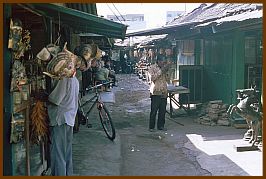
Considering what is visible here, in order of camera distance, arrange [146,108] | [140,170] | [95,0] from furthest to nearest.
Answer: [146,108]
[140,170]
[95,0]

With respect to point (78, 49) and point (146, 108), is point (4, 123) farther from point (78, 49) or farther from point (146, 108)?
point (146, 108)

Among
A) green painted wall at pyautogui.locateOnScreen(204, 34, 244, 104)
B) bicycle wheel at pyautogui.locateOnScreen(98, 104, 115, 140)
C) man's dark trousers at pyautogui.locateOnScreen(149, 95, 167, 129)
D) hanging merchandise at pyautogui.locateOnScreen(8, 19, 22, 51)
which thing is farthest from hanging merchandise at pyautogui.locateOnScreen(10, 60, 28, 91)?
green painted wall at pyautogui.locateOnScreen(204, 34, 244, 104)

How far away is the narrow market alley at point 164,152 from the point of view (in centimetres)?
649

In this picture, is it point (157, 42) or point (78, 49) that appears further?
point (157, 42)

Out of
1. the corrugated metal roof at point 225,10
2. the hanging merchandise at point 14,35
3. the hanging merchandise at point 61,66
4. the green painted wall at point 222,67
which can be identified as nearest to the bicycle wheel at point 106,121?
the hanging merchandise at point 61,66

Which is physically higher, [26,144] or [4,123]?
[4,123]

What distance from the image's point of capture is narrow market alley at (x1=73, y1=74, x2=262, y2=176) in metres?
6.49

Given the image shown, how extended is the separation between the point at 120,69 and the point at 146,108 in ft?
67.0

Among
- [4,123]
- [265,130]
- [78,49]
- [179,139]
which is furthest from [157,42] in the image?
[4,123]

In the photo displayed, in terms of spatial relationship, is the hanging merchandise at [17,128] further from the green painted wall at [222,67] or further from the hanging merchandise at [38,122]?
the green painted wall at [222,67]

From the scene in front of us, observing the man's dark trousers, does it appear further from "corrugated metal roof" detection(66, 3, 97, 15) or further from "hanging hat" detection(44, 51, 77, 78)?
"hanging hat" detection(44, 51, 77, 78)

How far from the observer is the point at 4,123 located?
14.0 ft

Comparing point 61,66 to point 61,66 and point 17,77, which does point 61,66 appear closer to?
point 61,66

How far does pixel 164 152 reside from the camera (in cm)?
786
